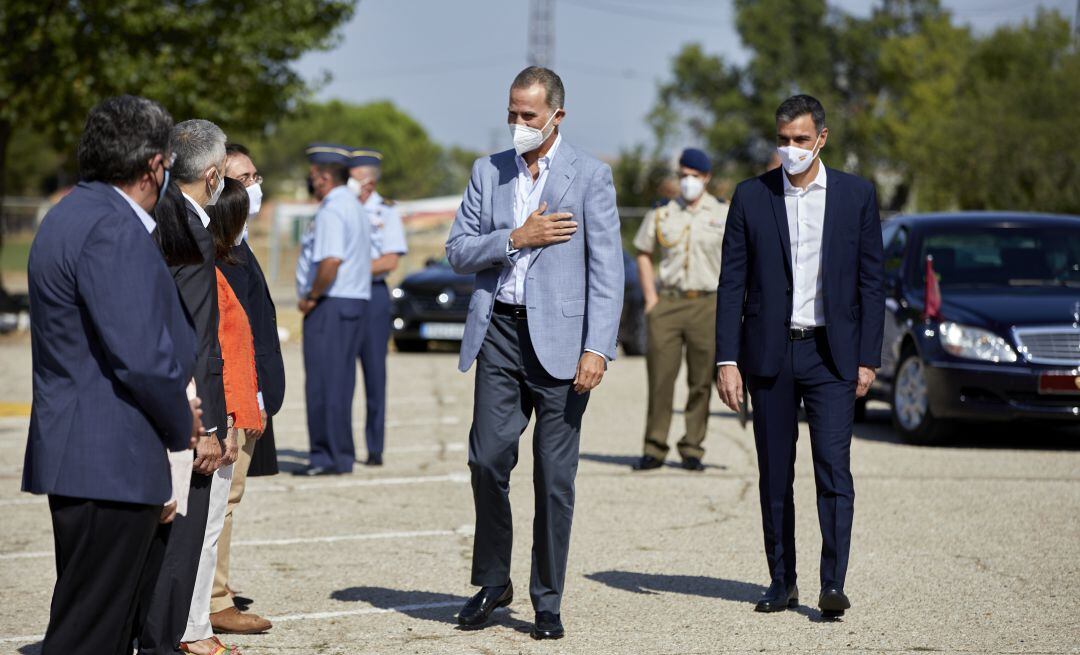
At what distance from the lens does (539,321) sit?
564 cm

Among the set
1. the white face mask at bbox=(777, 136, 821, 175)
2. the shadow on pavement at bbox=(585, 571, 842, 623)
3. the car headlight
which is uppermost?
the white face mask at bbox=(777, 136, 821, 175)

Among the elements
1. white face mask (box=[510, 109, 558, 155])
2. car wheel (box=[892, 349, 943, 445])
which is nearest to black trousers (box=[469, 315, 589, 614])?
white face mask (box=[510, 109, 558, 155])

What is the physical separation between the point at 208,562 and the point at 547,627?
1.26 meters

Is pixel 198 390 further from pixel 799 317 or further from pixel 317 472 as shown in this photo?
pixel 317 472

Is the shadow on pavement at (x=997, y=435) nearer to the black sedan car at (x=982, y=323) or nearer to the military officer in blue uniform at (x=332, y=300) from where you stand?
the black sedan car at (x=982, y=323)

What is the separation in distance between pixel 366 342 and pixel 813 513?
11.7 ft

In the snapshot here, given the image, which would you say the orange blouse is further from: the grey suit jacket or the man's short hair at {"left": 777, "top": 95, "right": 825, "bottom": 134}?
the man's short hair at {"left": 777, "top": 95, "right": 825, "bottom": 134}

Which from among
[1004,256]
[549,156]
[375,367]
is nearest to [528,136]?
[549,156]

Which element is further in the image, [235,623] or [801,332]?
[801,332]

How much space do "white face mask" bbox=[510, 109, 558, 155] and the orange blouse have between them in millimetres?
1191

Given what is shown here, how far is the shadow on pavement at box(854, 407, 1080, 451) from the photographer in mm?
11523

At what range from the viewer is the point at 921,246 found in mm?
12148

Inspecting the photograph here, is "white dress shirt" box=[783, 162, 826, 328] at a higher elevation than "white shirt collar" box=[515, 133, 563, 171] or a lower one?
lower

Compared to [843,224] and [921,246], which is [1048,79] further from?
[843,224]
